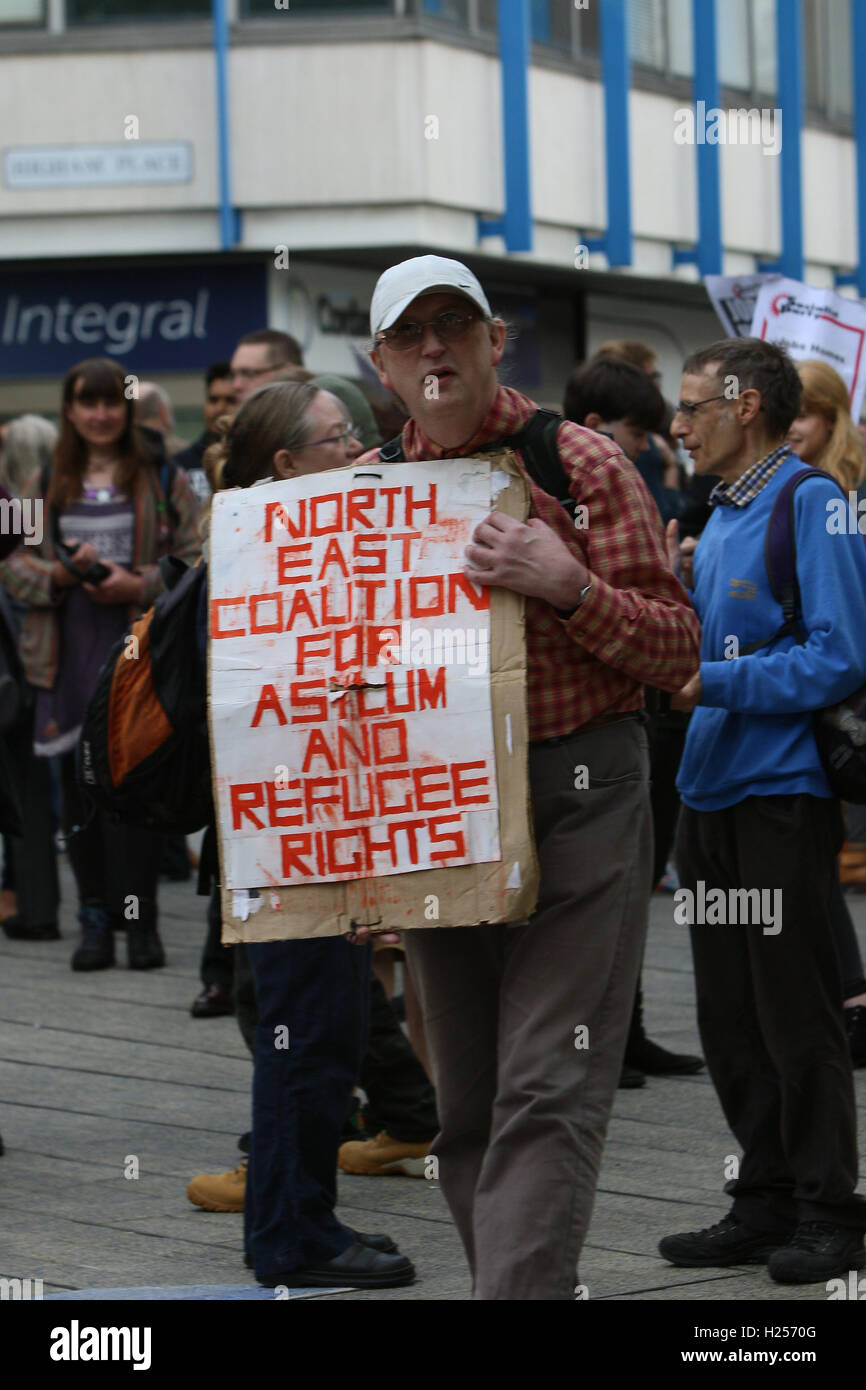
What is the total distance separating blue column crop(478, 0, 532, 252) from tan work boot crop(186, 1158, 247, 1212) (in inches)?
579

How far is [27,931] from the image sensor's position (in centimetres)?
965

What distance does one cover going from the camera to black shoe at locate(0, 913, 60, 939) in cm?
963

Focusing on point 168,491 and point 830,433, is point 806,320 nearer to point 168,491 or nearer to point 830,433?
point 830,433

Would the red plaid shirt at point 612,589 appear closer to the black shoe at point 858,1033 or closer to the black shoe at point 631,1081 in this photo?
the black shoe at point 631,1081

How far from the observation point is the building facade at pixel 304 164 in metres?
19.0

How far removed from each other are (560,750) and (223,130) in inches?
627

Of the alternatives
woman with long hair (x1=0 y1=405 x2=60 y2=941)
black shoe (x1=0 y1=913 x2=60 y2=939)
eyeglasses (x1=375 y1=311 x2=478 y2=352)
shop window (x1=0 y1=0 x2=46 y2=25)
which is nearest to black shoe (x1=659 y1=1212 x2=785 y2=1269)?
eyeglasses (x1=375 y1=311 x2=478 y2=352)

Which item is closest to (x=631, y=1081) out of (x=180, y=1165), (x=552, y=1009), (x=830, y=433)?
(x=180, y=1165)

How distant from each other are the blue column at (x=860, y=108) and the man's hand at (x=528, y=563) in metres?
20.6

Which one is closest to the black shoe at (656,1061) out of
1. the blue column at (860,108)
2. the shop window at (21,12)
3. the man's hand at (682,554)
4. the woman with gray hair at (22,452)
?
the man's hand at (682,554)

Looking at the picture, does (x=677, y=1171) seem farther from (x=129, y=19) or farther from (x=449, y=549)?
(x=129, y=19)

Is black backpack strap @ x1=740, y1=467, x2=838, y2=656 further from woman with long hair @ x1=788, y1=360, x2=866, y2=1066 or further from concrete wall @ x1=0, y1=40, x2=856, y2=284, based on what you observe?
concrete wall @ x1=0, y1=40, x2=856, y2=284

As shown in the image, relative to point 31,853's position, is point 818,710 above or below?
above
